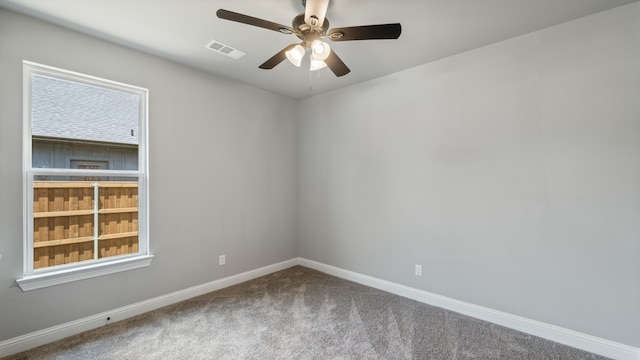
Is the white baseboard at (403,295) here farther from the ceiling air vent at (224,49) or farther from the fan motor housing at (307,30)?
the fan motor housing at (307,30)

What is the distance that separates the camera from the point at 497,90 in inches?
99.1

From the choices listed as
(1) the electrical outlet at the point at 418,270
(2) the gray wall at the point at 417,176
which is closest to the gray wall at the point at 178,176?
(2) the gray wall at the point at 417,176

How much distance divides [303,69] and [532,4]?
2.07 metres

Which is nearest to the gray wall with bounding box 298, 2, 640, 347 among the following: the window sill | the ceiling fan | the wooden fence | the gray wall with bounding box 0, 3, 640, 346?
the gray wall with bounding box 0, 3, 640, 346

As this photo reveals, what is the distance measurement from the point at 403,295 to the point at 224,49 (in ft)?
10.5

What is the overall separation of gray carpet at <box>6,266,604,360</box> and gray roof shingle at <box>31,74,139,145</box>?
5.64 ft

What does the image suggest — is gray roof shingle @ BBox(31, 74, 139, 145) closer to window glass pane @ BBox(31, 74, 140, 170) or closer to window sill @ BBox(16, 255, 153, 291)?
window glass pane @ BBox(31, 74, 140, 170)

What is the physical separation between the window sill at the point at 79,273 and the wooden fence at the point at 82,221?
0.41ft

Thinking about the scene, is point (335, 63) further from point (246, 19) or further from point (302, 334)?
point (302, 334)

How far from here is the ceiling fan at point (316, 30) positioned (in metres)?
1.62

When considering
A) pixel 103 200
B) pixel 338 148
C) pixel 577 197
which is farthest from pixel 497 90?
pixel 103 200

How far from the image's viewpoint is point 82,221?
2.42 meters

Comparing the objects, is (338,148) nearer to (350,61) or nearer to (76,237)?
(350,61)

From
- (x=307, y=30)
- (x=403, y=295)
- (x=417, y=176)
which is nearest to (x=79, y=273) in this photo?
(x=307, y=30)
